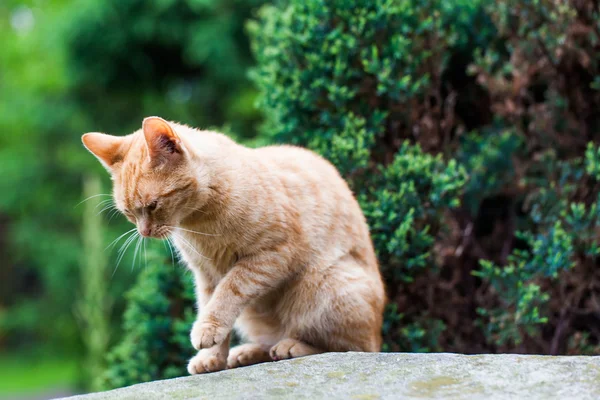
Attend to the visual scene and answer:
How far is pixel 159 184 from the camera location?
8.92ft

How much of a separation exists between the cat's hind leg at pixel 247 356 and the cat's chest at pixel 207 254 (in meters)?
0.38

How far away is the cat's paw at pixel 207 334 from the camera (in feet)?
8.95

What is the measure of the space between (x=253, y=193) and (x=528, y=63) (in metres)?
1.80

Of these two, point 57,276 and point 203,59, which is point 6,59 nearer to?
point 57,276

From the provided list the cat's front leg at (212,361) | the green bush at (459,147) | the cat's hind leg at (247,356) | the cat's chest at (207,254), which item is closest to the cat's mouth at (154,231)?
the cat's chest at (207,254)

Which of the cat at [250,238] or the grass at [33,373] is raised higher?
the cat at [250,238]

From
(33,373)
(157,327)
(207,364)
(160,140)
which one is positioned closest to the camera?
(160,140)

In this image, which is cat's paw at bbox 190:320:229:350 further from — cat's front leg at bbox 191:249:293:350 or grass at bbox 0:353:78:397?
grass at bbox 0:353:78:397

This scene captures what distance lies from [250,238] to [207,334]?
1.45 ft

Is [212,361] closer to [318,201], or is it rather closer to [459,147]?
[318,201]

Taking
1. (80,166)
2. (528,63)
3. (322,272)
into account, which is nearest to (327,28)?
(528,63)

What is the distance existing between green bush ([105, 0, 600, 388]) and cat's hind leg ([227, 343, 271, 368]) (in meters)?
0.74

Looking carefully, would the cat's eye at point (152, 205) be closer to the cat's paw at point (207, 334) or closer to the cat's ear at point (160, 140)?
the cat's ear at point (160, 140)

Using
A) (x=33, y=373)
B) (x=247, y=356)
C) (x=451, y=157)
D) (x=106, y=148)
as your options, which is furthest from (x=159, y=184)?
(x=33, y=373)
